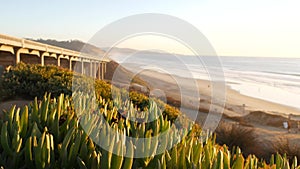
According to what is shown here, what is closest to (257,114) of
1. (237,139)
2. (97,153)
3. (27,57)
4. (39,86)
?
(237,139)

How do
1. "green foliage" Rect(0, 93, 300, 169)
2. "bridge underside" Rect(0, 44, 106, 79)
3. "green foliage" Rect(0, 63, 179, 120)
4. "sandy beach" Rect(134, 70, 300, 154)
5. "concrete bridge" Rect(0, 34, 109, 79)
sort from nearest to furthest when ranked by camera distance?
"green foliage" Rect(0, 93, 300, 169) < "green foliage" Rect(0, 63, 179, 120) < "concrete bridge" Rect(0, 34, 109, 79) < "bridge underside" Rect(0, 44, 106, 79) < "sandy beach" Rect(134, 70, 300, 154)

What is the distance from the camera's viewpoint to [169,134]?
2.57m

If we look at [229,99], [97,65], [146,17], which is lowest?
[229,99]

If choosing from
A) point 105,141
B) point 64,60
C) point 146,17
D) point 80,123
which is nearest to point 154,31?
point 146,17

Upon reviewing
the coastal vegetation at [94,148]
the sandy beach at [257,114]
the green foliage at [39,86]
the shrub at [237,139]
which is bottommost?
the sandy beach at [257,114]

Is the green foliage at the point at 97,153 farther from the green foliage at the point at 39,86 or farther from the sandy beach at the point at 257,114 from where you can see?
the sandy beach at the point at 257,114

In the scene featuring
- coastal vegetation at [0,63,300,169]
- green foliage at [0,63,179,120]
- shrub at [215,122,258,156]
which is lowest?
shrub at [215,122,258,156]

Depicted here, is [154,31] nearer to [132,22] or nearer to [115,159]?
[132,22]

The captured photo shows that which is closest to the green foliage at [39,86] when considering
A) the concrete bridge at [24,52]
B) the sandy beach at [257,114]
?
the concrete bridge at [24,52]

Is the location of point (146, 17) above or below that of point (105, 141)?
above

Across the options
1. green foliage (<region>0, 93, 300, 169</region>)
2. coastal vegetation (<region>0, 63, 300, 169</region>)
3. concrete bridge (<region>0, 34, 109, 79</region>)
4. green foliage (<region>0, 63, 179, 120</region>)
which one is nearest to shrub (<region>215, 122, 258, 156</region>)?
green foliage (<region>0, 63, 179, 120</region>)

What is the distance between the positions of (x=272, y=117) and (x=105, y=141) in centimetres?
1836

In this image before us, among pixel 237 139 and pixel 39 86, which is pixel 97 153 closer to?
pixel 39 86

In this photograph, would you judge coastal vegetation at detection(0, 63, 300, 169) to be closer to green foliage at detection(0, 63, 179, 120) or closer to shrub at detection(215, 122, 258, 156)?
green foliage at detection(0, 63, 179, 120)
